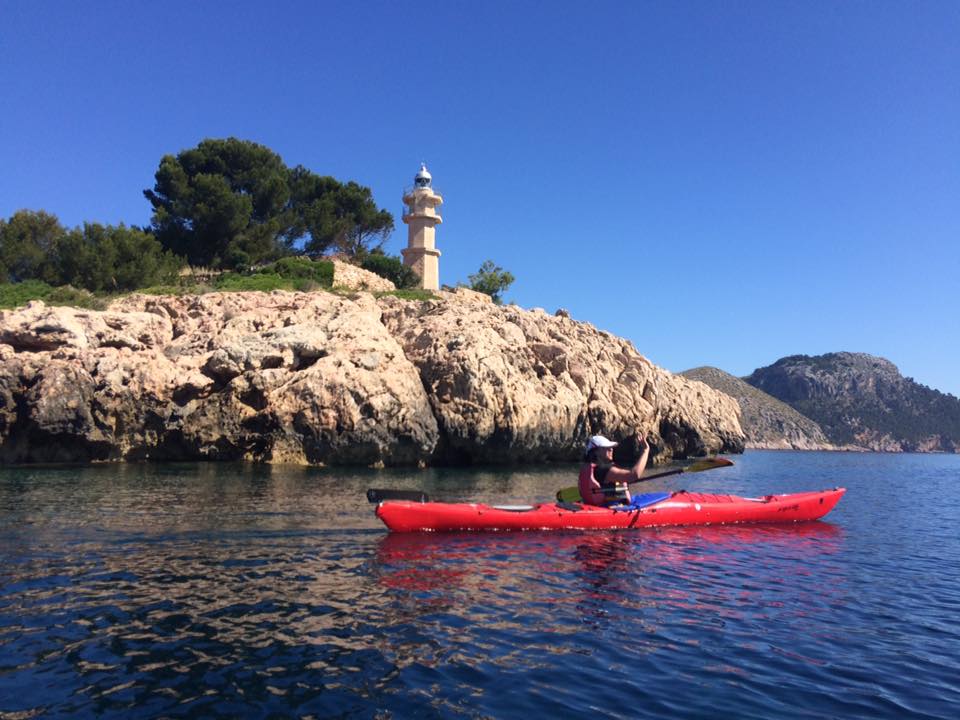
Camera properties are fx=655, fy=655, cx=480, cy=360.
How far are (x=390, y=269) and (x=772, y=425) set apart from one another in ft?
301

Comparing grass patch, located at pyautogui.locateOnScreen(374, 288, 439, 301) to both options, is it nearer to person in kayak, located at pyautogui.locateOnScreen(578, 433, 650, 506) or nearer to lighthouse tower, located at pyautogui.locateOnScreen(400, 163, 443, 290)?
lighthouse tower, located at pyautogui.locateOnScreen(400, 163, 443, 290)

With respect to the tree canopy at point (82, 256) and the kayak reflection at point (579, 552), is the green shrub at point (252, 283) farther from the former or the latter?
the kayak reflection at point (579, 552)

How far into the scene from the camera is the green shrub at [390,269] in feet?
160

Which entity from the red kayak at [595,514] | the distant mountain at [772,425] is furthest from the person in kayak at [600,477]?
the distant mountain at [772,425]

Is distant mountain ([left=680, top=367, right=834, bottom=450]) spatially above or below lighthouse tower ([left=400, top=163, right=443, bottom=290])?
below

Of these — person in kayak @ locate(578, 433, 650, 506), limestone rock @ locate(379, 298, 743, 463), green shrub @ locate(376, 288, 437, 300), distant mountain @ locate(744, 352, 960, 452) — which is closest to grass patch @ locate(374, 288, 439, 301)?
green shrub @ locate(376, 288, 437, 300)

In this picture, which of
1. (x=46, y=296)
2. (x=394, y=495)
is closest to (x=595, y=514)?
(x=394, y=495)

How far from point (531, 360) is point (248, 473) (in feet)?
52.6

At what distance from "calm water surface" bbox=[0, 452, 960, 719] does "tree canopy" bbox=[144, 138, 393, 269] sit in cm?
3475

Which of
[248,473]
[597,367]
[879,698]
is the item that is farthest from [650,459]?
[879,698]

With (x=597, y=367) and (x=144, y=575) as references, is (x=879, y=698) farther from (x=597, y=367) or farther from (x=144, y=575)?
(x=597, y=367)

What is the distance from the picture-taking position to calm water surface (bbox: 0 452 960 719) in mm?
5348

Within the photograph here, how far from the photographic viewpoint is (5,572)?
28.2ft

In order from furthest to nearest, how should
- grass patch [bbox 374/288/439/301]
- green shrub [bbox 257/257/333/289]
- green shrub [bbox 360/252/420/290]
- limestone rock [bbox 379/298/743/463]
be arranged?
green shrub [bbox 360/252/420/290], green shrub [bbox 257/257/333/289], grass patch [bbox 374/288/439/301], limestone rock [bbox 379/298/743/463]
